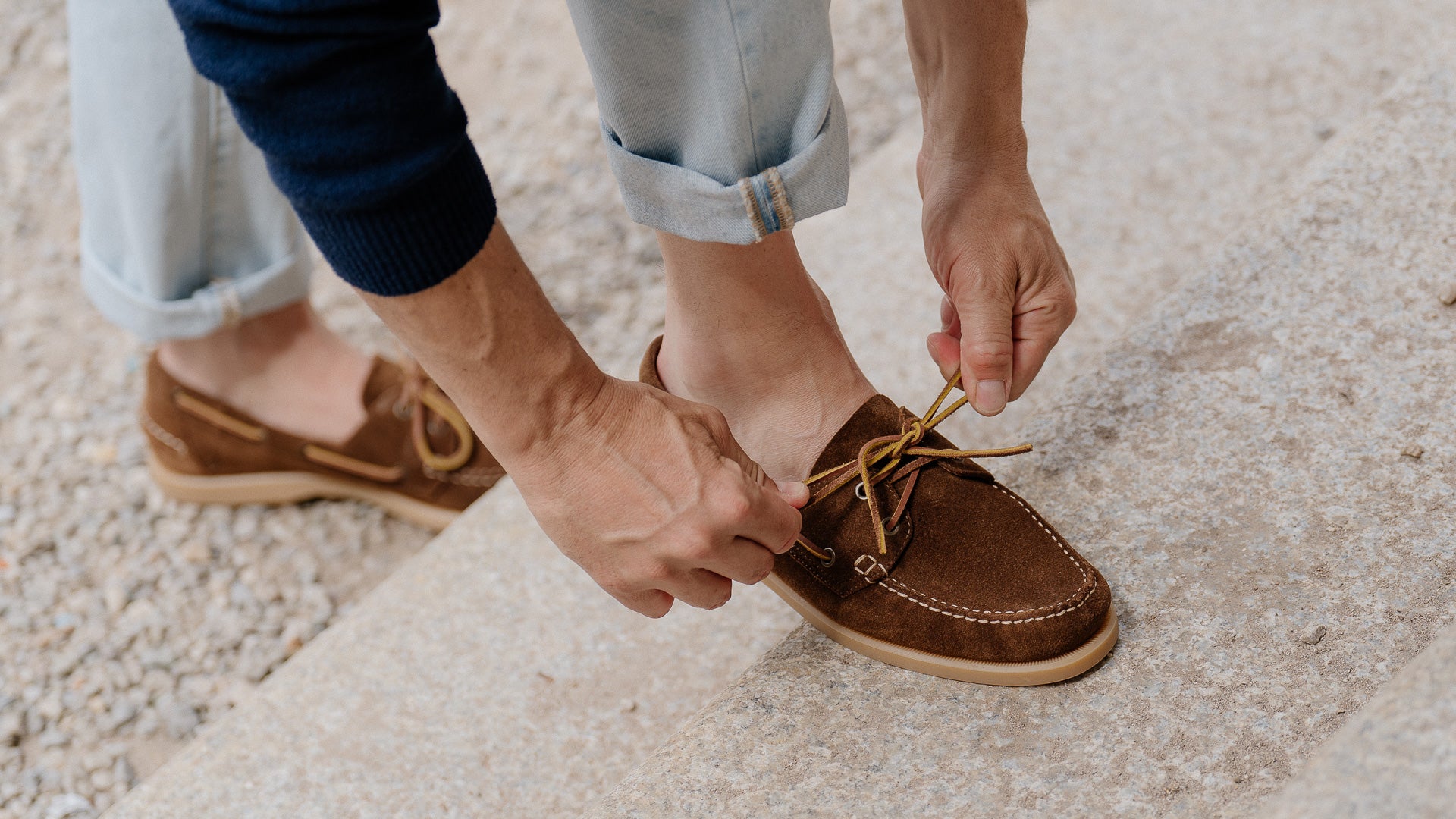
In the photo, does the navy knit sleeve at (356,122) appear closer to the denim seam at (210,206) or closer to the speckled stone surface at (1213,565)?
the speckled stone surface at (1213,565)

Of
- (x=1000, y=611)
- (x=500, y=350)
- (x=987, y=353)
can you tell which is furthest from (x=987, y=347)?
(x=500, y=350)

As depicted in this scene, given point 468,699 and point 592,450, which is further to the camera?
point 468,699

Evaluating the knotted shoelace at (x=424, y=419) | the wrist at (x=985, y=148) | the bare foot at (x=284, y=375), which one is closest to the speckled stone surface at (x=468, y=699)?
the knotted shoelace at (x=424, y=419)

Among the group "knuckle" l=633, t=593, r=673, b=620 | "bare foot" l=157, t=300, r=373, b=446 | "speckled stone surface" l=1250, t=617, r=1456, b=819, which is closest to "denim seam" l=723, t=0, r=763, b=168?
"knuckle" l=633, t=593, r=673, b=620

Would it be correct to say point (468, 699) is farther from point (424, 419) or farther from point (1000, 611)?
point (1000, 611)

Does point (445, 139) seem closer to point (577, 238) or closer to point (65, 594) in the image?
point (65, 594)

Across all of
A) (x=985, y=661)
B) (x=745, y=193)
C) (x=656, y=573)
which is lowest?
(x=985, y=661)

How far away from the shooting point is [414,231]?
2.54 ft

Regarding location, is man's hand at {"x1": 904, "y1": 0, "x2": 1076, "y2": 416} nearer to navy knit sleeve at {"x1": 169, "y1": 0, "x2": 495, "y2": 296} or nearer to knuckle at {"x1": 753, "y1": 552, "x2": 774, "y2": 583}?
knuckle at {"x1": 753, "y1": 552, "x2": 774, "y2": 583}

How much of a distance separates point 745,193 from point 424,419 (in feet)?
3.45

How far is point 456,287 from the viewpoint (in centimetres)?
82

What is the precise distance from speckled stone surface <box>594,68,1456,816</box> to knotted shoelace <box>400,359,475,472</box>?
0.84m

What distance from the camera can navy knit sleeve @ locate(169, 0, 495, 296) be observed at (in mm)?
706

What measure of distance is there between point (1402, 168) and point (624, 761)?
129cm
